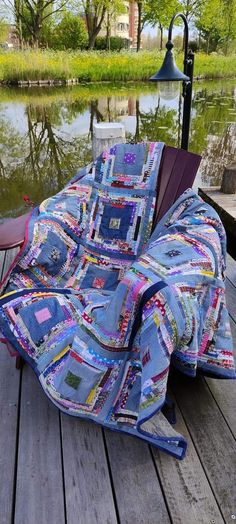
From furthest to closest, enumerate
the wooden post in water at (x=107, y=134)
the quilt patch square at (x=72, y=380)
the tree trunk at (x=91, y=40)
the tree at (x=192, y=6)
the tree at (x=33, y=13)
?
the tree at (x=192, y=6), the tree trunk at (x=91, y=40), the tree at (x=33, y=13), the wooden post in water at (x=107, y=134), the quilt patch square at (x=72, y=380)

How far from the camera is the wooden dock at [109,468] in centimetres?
112

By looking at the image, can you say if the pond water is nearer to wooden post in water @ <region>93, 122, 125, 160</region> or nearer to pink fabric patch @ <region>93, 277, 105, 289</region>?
wooden post in water @ <region>93, 122, 125, 160</region>

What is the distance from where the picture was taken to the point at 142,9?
21.2m

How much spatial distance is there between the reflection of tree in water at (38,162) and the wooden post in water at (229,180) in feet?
6.56

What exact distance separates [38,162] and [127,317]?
14.9 ft

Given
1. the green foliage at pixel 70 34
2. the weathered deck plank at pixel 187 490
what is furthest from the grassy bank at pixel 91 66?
the weathered deck plank at pixel 187 490

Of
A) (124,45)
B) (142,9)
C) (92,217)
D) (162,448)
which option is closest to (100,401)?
(162,448)

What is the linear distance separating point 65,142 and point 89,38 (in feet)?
55.6

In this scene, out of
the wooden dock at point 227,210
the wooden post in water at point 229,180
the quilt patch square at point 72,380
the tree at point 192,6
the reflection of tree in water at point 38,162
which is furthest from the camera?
the tree at point 192,6

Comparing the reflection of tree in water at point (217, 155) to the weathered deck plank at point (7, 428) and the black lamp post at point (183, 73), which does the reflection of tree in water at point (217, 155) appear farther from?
the weathered deck plank at point (7, 428)

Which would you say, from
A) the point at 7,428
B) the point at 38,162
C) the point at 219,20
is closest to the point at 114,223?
the point at 7,428

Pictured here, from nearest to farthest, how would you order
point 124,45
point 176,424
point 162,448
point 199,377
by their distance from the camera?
point 162,448
point 176,424
point 199,377
point 124,45

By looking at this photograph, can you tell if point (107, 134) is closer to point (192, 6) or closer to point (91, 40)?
point (91, 40)

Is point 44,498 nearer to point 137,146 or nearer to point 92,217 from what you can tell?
point 92,217
